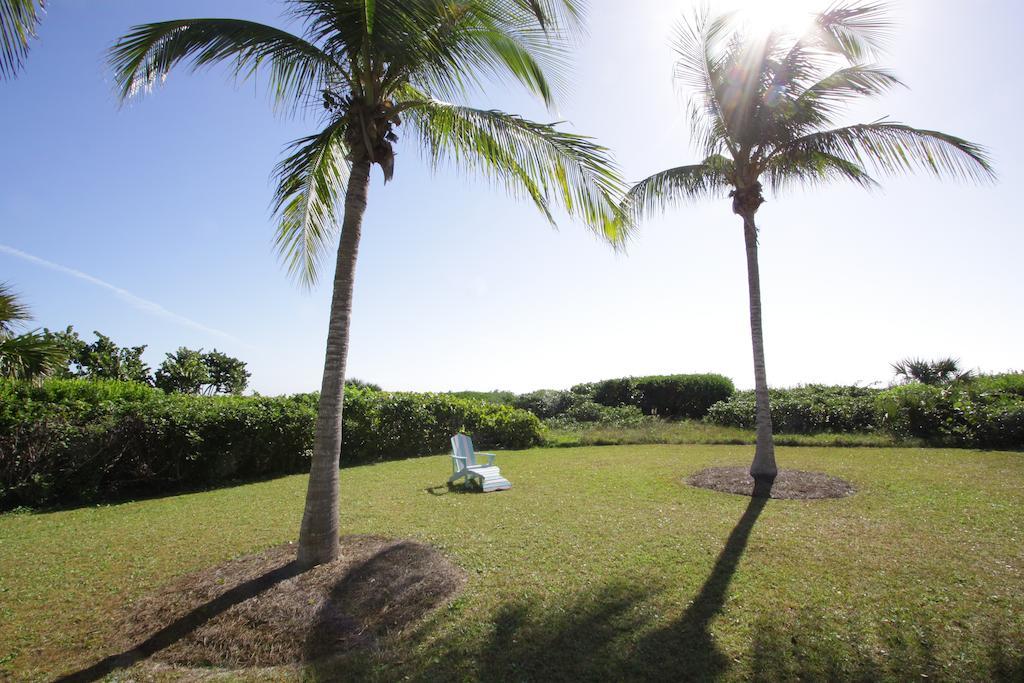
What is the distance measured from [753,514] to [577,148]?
5268mm

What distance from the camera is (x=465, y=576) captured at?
4.76 meters

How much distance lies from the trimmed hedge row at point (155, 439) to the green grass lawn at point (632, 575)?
2.76ft

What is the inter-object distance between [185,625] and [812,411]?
653 inches

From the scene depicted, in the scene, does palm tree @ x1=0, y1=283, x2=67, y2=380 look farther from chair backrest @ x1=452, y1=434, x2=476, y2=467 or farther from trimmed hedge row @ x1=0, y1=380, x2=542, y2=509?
chair backrest @ x1=452, y1=434, x2=476, y2=467

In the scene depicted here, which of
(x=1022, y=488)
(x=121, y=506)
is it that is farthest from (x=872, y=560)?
(x=121, y=506)

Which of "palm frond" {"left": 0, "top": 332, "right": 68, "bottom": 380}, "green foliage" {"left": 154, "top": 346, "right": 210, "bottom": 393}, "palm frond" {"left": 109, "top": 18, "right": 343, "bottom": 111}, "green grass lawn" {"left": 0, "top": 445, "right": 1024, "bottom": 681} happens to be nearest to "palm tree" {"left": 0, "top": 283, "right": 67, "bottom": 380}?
"palm frond" {"left": 0, "top": 332, "right": 68, "bottom": 380}

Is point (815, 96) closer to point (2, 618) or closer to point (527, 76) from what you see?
point (527, 76)

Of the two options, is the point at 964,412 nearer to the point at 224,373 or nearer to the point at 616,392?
the point at 616,392

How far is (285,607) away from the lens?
4.08 meters

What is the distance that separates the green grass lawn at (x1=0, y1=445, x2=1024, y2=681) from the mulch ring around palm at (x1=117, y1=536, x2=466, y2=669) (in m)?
0.25

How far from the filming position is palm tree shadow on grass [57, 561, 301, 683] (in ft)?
11.2

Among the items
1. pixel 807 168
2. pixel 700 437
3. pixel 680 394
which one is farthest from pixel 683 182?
pixel 680 394

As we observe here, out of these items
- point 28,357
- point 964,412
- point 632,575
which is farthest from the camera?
point 964,412

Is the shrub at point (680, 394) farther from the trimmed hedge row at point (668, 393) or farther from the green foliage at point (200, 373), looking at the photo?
the green foliage at point (200, 373)
